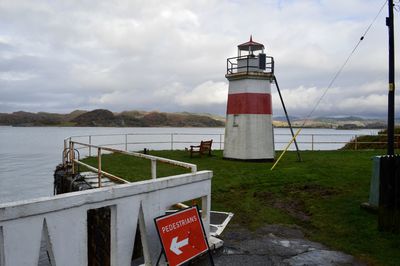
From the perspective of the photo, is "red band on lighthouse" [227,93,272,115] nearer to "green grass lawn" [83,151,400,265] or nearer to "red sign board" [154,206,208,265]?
"green grass lawn" [83,151,400,265]

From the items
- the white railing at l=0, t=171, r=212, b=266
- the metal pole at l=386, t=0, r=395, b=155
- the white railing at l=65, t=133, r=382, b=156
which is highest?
the metal pole at l=386, t=0, r=395, b=155

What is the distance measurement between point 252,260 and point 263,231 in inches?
60.4

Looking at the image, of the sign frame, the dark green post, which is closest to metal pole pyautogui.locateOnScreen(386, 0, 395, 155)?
the dark green post

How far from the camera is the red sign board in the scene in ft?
13.5

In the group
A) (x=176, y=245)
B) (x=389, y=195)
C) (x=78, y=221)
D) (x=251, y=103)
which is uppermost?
(x=251, y=103)

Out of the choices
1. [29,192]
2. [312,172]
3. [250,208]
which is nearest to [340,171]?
[312,172]

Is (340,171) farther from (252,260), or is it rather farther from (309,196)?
(252,260)

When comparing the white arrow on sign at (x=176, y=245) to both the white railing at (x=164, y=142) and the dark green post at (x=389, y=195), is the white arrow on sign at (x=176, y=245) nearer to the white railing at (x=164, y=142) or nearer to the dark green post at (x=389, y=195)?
the dark green post at (x=389, y=195)

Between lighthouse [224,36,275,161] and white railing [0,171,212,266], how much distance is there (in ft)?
43.1

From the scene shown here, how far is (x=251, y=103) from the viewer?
17.5 metres

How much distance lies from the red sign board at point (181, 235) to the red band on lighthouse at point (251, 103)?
13305mm

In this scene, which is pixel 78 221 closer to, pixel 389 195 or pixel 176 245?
pixel 176 245

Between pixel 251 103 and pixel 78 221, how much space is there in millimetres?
14831

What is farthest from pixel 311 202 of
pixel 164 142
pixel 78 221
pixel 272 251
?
pixel 164 142
